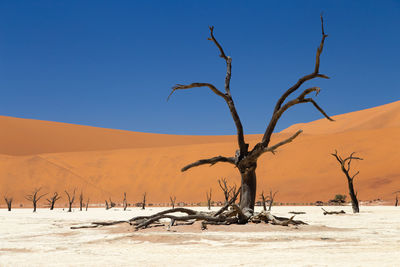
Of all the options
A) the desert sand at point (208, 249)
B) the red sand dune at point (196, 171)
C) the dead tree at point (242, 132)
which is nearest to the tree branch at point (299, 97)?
the dead tree at point (242, 132)

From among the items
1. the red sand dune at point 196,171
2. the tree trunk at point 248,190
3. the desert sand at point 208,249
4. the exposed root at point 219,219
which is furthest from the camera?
the red sand dune at point 196,171

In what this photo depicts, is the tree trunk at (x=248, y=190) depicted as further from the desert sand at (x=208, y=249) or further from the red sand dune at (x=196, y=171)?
the red sand dune at (x=196, y=171)

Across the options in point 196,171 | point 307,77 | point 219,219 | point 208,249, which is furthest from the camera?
point 196,171

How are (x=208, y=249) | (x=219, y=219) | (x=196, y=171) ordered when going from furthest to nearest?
(x=196, y=171) < (x=219, y=219) < (x=208, y=249)

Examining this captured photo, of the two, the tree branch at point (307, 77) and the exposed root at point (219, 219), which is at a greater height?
the tree branch at point (307, 77)

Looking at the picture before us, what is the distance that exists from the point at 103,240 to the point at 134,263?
10.3 ft

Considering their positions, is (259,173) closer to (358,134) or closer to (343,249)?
(358,134)

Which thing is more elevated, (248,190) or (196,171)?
(196,171)

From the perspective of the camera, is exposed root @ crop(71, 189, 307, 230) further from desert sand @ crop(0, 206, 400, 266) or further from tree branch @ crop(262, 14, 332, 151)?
tree branch @ crop(262, 14, 332, 151)

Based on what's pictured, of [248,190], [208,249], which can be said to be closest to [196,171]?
[248,190]

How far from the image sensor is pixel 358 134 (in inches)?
2228

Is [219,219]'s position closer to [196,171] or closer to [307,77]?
[307,77]

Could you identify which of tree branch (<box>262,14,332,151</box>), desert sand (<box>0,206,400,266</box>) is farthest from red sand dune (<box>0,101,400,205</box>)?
desert sand (<box>0,206,400,266</box>)

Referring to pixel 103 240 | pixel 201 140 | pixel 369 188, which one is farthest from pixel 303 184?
pixel 201 140
